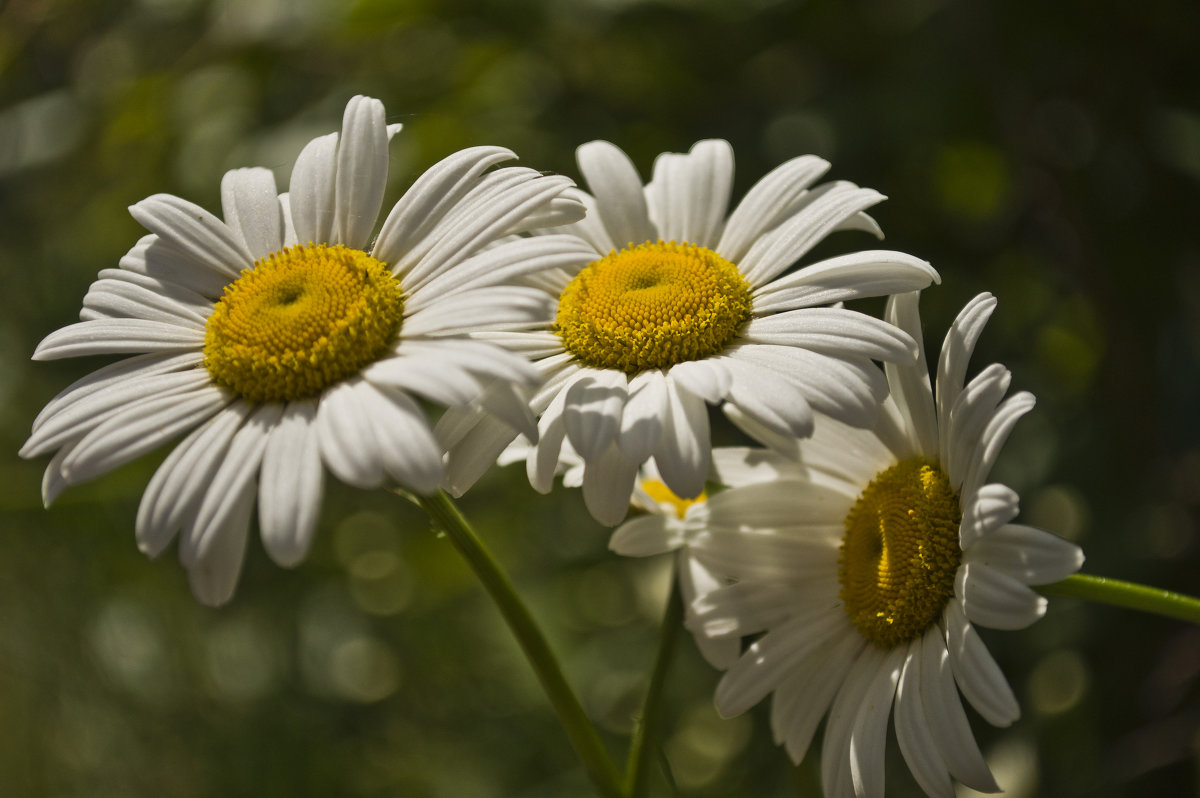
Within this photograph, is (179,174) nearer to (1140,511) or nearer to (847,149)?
(847,149)

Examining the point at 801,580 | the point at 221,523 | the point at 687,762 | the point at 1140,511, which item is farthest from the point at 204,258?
the point at 1140,511

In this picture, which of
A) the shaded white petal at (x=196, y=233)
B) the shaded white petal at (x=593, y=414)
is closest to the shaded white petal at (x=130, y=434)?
the shaded white petal at (x=196, y=233)

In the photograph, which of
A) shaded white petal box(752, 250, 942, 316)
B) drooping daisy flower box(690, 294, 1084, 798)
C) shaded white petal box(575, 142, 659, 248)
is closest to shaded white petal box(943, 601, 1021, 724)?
drooping daisy flower box(690, 294, 1084, 798)

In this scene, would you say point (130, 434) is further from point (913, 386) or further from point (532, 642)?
point (913, 386)

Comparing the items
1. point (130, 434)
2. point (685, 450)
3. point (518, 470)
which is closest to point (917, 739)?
point (685, 450)

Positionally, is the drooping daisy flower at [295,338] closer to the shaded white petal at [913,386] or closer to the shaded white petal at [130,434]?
the shaded white petal at [130,434]

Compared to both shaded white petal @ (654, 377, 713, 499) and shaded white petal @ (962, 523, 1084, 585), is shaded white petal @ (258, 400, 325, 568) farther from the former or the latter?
shaded white petal @ (962, 523, 1084, 585)
